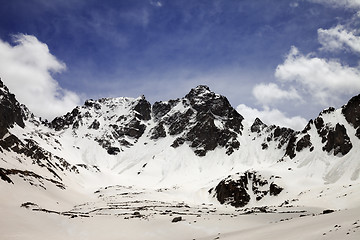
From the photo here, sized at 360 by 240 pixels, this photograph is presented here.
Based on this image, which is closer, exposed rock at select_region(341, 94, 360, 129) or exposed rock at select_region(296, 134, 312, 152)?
exposed rock at select_region(341, 94, 360, 129)

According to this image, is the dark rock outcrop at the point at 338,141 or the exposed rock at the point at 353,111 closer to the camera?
the dark rock outcrop at the point at 338,141

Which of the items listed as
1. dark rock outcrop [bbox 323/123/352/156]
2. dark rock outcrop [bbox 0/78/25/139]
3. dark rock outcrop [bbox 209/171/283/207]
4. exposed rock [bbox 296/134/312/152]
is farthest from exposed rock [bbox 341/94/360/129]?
dark rock outcrop [bbox 0/78/25/139]

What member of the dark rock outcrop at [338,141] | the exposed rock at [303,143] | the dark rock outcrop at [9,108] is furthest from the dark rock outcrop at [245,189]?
the dark rock outcrop at [9,108]

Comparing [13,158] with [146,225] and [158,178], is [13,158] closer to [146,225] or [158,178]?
[158,178]

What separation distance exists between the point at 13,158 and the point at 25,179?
43.1 metres

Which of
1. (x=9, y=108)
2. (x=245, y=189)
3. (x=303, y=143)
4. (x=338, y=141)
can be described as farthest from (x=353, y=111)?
Result: (x=9, y=108)

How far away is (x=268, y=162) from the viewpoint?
179750mm

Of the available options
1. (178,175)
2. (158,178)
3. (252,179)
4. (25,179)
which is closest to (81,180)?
(158,178)

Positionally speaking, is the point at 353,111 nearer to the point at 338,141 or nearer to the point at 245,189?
the point at 338,141

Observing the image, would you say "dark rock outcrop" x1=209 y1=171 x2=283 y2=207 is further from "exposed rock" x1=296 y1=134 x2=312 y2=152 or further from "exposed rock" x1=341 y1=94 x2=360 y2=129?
"exposed rock" x1=341 y1=94 x2=360 y2=129

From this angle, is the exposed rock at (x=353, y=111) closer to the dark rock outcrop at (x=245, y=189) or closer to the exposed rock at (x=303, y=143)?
the exposed rock at (x=303, y=143)

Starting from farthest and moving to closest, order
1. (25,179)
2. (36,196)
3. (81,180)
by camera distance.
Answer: (81,180)
(25,179)
(36,196)

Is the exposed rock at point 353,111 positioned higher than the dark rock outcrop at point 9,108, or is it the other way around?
the dark rock outcrop at point 9,108

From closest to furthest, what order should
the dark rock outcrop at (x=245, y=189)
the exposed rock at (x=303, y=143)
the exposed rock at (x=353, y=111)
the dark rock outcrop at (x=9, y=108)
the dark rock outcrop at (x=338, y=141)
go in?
the dark rock outcrop at (x=245, y=189), the dark rock outcrop at (x=338, y=141), the exposed rock at (x=353, y=111), the exposed rock at (x=303, y=143), the dark rock outcrop at (x=9, y=108)
